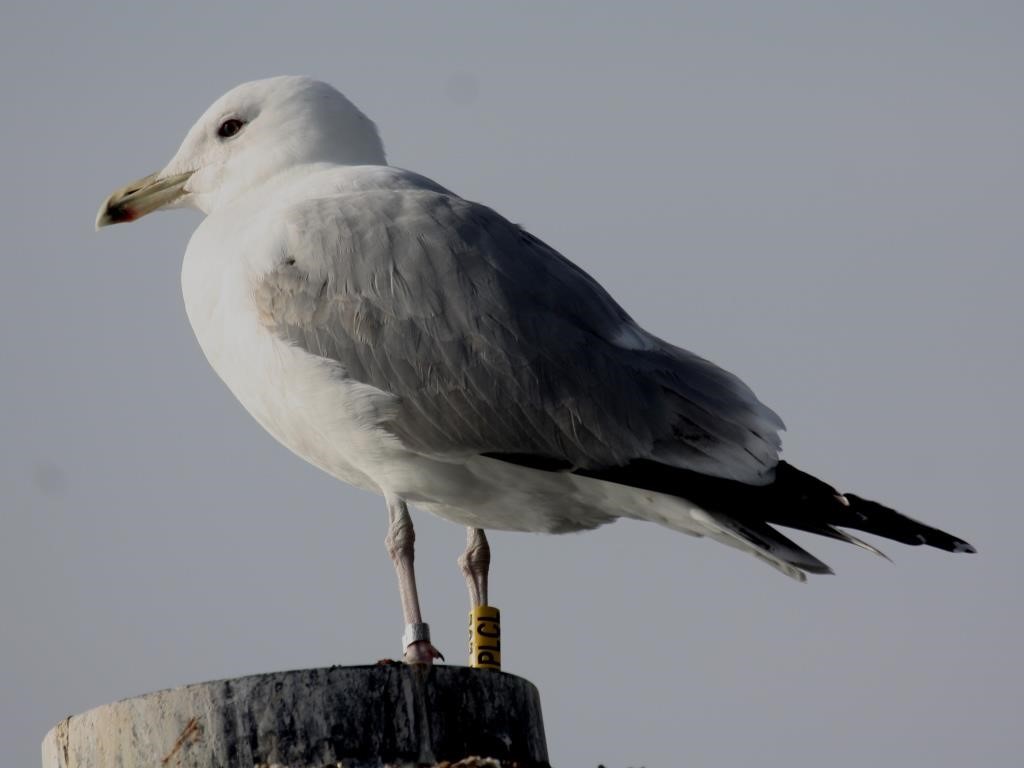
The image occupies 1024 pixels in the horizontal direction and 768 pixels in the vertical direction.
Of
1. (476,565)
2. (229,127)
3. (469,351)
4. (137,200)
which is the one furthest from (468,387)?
(137,200)

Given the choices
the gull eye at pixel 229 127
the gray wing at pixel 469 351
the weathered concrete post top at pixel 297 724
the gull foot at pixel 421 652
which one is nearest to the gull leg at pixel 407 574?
the gull foot at pixel 421 652

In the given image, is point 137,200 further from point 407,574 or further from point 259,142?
point 407,574

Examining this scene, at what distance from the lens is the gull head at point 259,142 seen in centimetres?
727

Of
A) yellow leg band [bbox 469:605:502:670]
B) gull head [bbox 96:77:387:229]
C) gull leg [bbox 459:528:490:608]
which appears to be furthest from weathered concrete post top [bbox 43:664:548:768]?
gull head [bbox 96:77:387:229]

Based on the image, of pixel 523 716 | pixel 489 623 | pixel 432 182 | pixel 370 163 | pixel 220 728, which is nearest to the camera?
pixel 220 728

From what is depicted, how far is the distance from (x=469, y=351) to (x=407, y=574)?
→ 863 mm

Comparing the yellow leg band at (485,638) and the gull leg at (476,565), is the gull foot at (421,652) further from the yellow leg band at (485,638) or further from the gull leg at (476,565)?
the gull leg at (476,565)

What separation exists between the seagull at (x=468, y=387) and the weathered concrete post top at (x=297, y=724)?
1643 mm

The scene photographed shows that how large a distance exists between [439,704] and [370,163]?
3619mm

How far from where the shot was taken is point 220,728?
414 cm

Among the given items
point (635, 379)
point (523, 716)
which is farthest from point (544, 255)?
point (523, 716)

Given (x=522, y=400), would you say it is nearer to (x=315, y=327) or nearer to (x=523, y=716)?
(x=315, y=327)

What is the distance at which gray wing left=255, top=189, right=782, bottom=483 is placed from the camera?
6.09 metres

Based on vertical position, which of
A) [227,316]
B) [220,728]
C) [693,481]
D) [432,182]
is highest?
[432,182]
